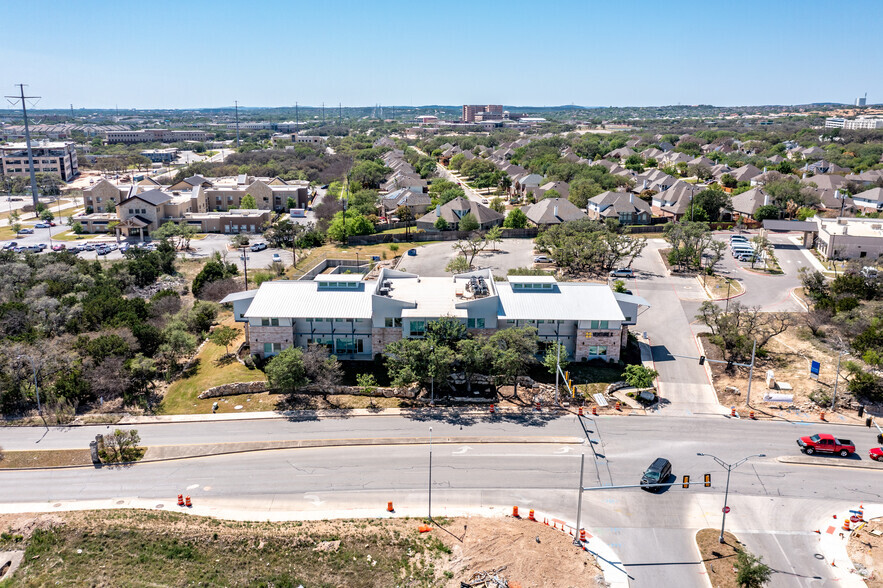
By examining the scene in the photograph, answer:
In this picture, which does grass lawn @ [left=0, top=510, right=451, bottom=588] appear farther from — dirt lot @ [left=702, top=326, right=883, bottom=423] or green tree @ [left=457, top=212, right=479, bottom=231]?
green tree @ [left=457, top=212, right=479, bottom=231]

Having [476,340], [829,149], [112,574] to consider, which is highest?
[829,149]

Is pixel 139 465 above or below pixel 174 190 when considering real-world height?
below


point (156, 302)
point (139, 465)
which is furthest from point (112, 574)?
point (156, 302)

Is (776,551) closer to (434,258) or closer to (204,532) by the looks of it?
(204,532)

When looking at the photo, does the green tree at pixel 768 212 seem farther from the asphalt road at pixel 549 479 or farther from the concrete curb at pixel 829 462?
the concrete curb at pixel 829 462

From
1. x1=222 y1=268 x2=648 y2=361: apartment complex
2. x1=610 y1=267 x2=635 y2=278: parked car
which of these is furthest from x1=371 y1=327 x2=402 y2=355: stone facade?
x1=610 y1=267 x2=635 y2=278: parked car

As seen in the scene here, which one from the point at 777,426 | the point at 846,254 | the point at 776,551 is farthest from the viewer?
the point at 846,254

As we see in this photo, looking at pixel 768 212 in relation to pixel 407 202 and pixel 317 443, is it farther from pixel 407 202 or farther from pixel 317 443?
pixel 317 443
